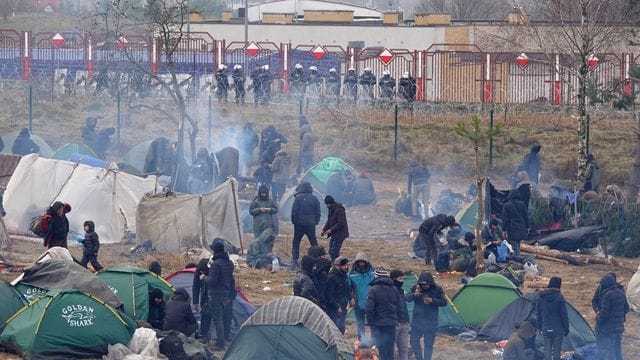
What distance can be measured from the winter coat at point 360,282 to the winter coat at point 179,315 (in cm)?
202

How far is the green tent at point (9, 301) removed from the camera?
557 inches

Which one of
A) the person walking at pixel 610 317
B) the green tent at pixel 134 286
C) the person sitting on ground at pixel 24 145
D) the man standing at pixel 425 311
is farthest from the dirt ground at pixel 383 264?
the person sitting on ground at pixel 24 145

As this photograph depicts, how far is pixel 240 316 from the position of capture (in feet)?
50.1

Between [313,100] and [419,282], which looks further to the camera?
[313,100]

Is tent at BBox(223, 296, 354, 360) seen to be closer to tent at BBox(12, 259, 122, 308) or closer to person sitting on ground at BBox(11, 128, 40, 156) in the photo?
tent at BBox(12, 259, 122, 308)

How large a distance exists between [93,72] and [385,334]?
1042 inches

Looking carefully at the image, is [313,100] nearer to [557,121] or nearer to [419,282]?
[557,121]

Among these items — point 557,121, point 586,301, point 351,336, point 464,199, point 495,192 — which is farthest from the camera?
point 557,121

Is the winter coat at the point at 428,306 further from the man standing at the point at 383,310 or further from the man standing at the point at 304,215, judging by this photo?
the man standing at the point at 304,215

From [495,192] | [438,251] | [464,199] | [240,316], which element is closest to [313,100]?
[464,199]

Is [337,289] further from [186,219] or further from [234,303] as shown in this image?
[186,219]

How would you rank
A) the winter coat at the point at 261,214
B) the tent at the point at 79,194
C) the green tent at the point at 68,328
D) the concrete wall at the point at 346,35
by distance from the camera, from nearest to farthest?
the green tent at the point at 68,328, the winter coat at the point at 261,214, the tent at the point at 79,194, the concrete wall at the point at 346,35

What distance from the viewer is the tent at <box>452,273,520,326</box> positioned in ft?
51.3

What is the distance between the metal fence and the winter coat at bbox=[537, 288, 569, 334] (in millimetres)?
24723
